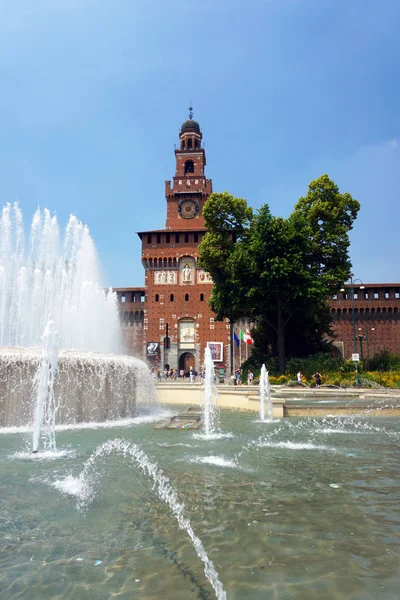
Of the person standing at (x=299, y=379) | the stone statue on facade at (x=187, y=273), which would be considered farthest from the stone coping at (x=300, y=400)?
the stone statue on facade at (x=187, y=273)

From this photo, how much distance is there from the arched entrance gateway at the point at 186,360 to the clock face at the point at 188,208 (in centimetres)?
1336

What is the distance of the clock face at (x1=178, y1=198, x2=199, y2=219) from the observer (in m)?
42.0

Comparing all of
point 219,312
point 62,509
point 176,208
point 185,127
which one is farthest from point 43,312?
point 185,127

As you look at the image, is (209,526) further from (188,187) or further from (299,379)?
(188,187)

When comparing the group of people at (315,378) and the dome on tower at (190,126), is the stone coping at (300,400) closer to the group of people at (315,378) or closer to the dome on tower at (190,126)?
the group of people at (315,378)

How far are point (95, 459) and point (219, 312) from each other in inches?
749

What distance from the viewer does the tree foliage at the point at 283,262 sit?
22.4m

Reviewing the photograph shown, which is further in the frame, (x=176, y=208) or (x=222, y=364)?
(x=176, y=208)

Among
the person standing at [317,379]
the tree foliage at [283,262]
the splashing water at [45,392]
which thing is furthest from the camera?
the tree foliage at [283,262]

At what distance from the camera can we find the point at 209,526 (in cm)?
381

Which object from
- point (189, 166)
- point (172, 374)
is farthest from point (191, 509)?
point (189, 166)

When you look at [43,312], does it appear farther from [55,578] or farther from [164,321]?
[55,578]

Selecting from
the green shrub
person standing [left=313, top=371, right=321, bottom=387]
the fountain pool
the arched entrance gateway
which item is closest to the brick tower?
the arched entrance gateway

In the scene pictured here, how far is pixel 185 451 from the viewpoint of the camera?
23.2 feet
